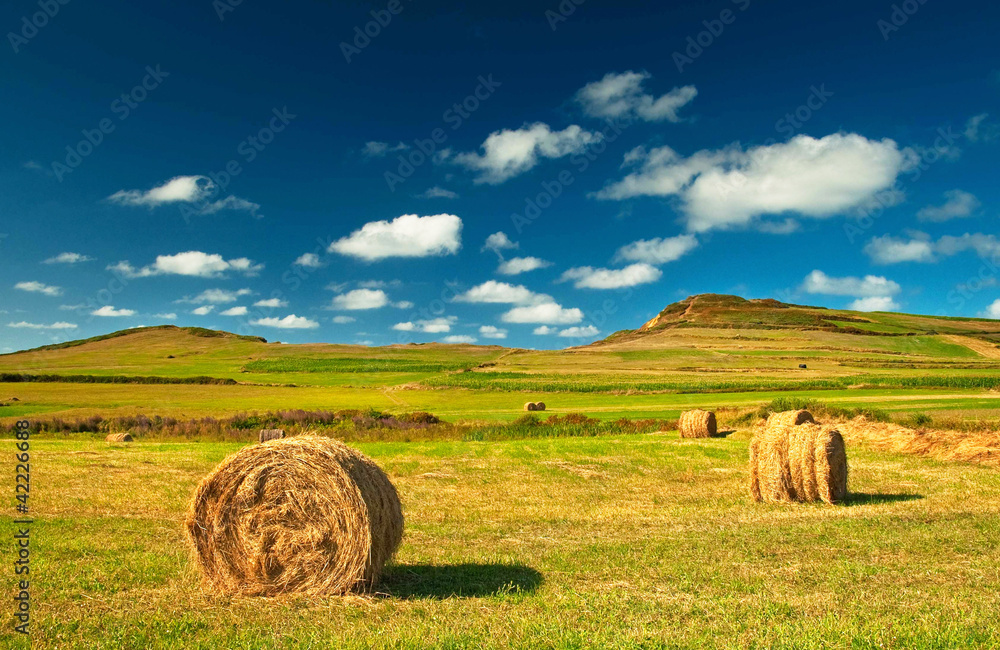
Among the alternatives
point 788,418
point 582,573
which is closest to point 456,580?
point 582,573

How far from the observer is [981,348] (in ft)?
314

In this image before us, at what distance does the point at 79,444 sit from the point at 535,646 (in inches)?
966

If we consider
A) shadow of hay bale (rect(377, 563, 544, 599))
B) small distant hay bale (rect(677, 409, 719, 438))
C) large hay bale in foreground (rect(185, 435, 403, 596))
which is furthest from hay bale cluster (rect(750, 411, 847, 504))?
small distant hay bale (rect(677, 409, 719, 438))

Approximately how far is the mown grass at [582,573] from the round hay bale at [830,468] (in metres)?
0.57

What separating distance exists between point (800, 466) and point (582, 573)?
8.22 m

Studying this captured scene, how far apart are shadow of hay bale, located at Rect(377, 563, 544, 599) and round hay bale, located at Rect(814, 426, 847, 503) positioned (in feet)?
27.7

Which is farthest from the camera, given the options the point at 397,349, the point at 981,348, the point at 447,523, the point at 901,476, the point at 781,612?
the point at 397,349

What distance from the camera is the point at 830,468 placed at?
1449 centimetres

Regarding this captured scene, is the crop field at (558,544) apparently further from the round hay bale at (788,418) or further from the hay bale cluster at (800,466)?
the round hay bale at (788,418)

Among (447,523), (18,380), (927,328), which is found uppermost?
(927,328)

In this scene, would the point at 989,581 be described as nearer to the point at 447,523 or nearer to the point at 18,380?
the point at 447,523

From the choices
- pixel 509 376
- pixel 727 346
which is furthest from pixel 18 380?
pixel 727 346

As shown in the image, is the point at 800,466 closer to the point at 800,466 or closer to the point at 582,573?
the point at 800,466

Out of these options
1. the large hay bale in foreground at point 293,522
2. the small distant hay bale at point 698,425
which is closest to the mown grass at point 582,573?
the large hay bale in foreground at point 293,522
